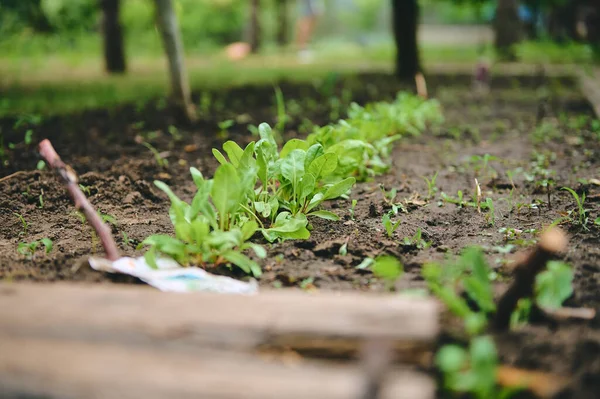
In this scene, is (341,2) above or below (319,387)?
above

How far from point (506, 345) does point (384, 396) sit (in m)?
0.42

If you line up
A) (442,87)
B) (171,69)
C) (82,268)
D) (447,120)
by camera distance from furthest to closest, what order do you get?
(442,87) < (447,120) < (171,69) < (82,268)

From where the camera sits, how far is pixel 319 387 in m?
1.13

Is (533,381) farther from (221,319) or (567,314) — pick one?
(221,319)

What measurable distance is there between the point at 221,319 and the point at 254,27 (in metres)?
12.3

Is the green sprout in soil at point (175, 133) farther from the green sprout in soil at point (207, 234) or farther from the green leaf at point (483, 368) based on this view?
the green leaf at point (483, 368)

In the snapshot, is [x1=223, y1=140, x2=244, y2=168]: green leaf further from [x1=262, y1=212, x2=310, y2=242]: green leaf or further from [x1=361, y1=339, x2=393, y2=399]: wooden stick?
[x1=361, y1=339, x2=393, y2=399]: wooden stick

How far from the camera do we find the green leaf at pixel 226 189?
6.40 ft

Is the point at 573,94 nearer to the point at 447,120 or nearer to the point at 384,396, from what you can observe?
the point at 447,120

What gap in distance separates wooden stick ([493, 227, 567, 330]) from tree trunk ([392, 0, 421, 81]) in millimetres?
6142

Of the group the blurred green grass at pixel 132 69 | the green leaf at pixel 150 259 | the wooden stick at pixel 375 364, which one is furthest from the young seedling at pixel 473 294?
the blurred green grass at pixel 132 69

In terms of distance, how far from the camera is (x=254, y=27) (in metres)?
12.9

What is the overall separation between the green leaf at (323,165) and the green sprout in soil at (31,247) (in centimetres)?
105

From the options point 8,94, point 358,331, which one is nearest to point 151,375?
point 358,331
